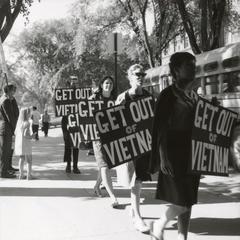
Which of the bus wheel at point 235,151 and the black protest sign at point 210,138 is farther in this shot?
the bus wheel at point 235,151

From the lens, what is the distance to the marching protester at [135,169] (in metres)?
5.34

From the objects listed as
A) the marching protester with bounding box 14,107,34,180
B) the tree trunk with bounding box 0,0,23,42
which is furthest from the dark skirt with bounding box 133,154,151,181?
the tree trunk with bounding box 0,0,23,42

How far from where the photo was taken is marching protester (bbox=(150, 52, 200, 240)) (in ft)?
13.8

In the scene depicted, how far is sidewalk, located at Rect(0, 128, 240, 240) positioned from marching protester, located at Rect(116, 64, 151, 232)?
24cm

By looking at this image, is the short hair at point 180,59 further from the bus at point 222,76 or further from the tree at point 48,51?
the tree at point 48,51

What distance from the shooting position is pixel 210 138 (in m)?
4.42

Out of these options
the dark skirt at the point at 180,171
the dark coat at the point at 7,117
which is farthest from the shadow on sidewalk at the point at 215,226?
the dark coat at the point at 7,117

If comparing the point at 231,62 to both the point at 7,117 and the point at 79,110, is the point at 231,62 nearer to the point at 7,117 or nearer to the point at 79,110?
the point at 7,117

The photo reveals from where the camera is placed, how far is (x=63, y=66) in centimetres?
4397

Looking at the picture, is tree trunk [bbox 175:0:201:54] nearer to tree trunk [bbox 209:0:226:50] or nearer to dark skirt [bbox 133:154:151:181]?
tree trunk [bbox 209:0:226:50]

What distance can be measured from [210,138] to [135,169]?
1214 mm

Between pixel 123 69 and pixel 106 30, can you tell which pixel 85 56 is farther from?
pixel 106 30

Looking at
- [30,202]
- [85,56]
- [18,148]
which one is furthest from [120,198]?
[85,56]

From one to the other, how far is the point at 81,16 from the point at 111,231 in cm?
Answer: 2929
